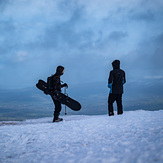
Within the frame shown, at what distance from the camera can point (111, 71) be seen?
882 cm

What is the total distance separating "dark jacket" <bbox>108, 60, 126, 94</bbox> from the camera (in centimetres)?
877

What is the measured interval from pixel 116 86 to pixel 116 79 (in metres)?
0.35

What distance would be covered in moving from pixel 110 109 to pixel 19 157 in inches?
231

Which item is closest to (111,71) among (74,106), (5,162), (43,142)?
(74,106)

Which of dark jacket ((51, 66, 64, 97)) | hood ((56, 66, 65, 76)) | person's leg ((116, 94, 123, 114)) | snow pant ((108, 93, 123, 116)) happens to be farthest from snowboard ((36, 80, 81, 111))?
person's leg ((116, 94, 123, 114))

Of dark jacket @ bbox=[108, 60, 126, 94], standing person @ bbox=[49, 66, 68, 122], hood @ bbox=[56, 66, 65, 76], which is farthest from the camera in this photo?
dark jacket @ bbox=[108, 60, 126, 94]

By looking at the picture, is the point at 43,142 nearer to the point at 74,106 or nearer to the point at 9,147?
the point at 9,147

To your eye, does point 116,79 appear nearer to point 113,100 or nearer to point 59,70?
point 113,100

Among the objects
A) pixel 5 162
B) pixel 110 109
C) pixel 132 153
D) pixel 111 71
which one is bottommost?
pixel 5 162

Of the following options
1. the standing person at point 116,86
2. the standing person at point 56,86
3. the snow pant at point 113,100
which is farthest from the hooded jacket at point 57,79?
the snow pant at point 113,100

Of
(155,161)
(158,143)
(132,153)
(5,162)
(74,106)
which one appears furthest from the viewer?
(74,106)

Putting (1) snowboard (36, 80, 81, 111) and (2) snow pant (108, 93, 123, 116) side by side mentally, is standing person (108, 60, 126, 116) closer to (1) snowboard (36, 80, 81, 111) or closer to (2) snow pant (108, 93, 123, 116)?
(2) snow pant (108, 93, 123, 116)

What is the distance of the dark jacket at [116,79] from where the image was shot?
8766mm

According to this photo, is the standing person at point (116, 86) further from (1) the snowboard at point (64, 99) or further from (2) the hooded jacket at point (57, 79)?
(2) the hooded jacket at point (57, 79)
